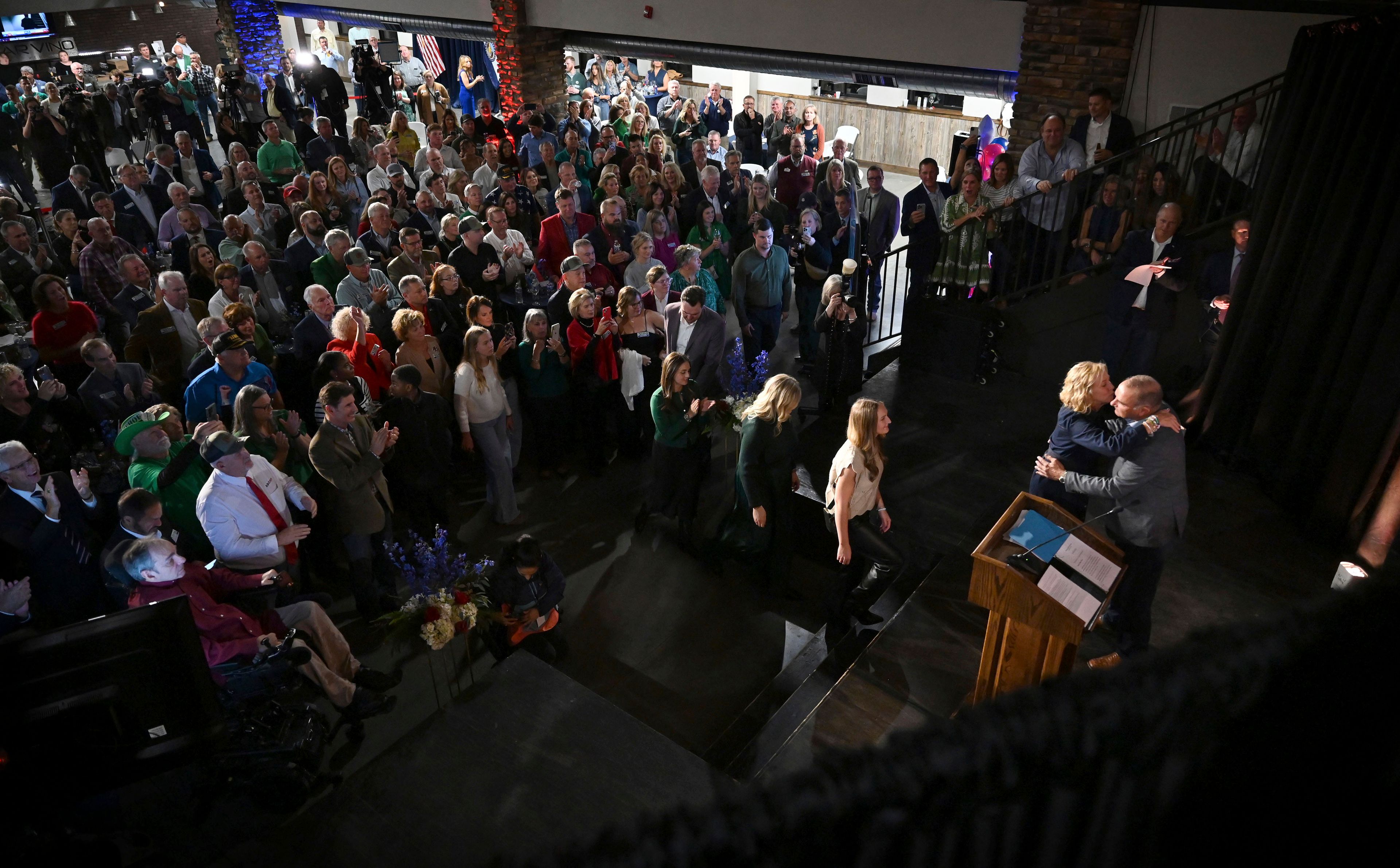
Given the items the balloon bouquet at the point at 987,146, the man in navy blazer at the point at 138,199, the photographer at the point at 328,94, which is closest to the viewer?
the man in navy blazer at the point at 138,199

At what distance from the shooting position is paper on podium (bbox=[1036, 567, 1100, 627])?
3.62 m

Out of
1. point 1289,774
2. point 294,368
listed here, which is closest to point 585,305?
point 294,368

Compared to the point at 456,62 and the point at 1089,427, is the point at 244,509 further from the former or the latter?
the point at 456,62

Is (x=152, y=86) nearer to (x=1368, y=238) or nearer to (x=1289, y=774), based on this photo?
(x=1368, y=238)

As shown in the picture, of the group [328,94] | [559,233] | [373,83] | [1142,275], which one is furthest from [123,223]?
[1142,275]

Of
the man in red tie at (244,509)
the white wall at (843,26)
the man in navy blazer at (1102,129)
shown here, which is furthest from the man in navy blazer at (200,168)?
the man in navy blazer at (1102,129)

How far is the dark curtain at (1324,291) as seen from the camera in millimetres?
5121

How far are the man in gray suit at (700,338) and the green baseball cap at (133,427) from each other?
3318 millimetres

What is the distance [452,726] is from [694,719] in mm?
1440

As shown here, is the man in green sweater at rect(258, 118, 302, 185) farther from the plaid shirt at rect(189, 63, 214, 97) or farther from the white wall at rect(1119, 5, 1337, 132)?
the white wall at rect(1119, 5, 1337, 132)

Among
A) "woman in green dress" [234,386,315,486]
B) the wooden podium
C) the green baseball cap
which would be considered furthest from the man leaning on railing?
the green baseball cap

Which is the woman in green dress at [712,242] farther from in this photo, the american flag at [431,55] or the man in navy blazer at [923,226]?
the american flag at [431,55]

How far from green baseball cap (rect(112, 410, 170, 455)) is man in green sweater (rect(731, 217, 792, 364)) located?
15.2ft

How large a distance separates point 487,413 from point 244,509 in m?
1.79
